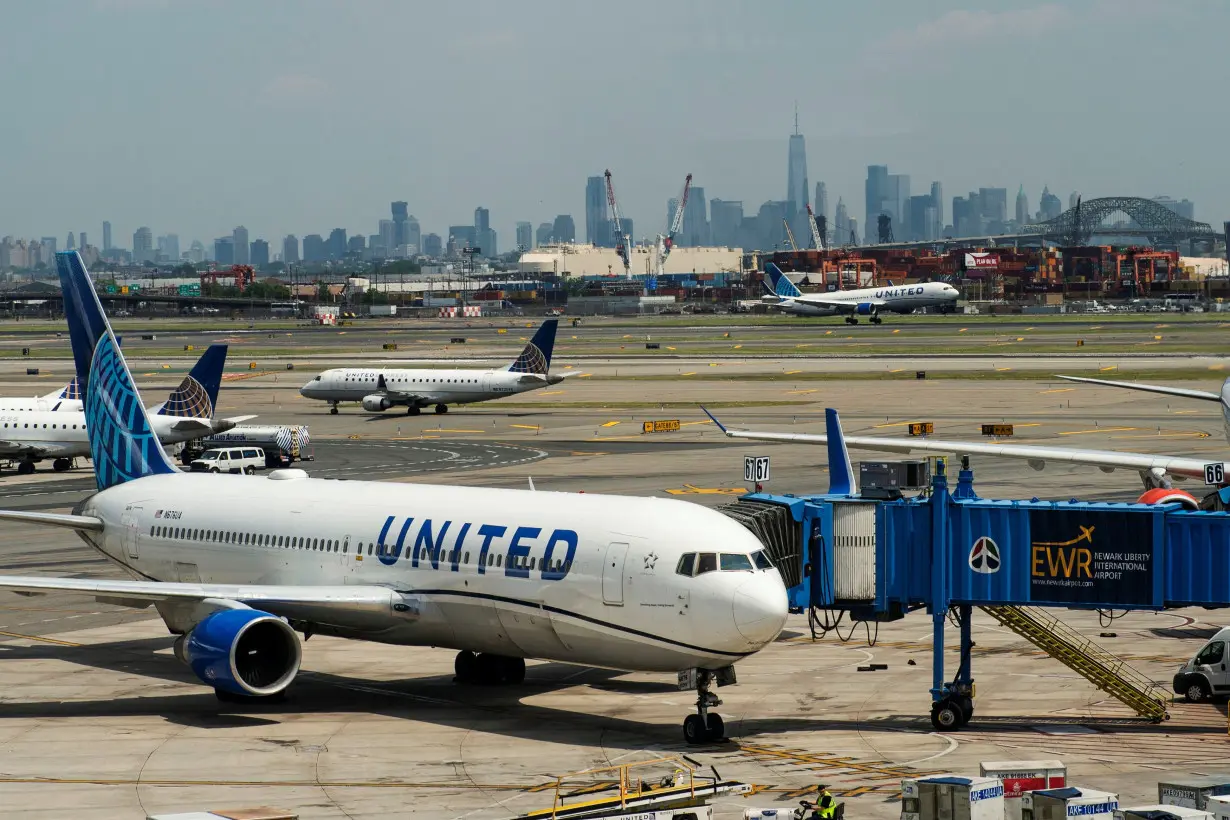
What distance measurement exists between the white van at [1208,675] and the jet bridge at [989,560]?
1511 mm

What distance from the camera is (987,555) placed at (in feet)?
110

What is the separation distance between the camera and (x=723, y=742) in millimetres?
Result: 32625

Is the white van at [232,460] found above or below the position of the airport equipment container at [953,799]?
below

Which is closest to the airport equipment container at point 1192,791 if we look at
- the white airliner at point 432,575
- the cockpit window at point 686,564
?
the white airliner at point 432,575

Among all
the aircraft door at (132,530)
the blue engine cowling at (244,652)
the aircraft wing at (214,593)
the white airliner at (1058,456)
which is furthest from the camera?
the white airliner at (1058,456)

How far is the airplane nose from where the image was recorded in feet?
102

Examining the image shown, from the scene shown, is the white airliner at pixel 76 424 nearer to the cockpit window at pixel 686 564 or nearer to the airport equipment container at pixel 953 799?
the cockpit window at pixel 686 564

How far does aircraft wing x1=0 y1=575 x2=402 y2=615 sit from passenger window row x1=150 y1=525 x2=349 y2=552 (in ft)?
4.34

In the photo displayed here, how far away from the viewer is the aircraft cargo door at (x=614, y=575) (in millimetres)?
32438

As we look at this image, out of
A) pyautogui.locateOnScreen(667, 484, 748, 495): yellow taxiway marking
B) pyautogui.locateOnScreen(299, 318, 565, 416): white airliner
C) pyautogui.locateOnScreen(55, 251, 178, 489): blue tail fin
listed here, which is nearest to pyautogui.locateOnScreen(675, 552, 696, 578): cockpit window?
pyautogui.locateOnScreen(55, 251, 178, 489): blue tail fin

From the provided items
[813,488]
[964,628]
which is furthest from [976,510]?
[813,488]

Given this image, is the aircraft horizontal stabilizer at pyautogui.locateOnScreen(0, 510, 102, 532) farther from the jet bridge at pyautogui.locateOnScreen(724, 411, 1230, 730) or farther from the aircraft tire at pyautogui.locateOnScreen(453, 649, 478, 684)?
the jet bridge at pyautogui.locateOnScreen(724, 411, 1230, 730)

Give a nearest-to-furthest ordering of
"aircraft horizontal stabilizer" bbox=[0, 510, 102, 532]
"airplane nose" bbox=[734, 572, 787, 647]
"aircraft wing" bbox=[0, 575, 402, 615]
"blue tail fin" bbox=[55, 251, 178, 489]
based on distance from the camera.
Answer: "airplane nose" bbox=[734, 572, 787, 647] < "aircraft wing" bbox=[0, 575, 402, 615] < "aircraft horizontal stabilizer" bbox=[0, 510, 102, 532] < "blue tail fin" bbox=[55, 251, 178, 489]

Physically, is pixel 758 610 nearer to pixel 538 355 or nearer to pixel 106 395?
pixel 106 395
